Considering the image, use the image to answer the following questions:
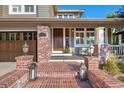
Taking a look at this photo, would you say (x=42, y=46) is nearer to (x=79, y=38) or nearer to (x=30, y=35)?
(x=30, y=35)

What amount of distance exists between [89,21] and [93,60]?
6.44 meters

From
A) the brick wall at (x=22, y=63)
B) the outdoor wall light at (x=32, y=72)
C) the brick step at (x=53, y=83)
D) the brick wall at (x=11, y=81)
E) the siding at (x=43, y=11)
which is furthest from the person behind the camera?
the siding at (x=43, y=11)

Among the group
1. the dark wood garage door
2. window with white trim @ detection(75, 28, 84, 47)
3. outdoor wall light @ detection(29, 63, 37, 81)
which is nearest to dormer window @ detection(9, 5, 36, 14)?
the dark wood garage door

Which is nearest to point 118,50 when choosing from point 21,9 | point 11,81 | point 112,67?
point 112,67

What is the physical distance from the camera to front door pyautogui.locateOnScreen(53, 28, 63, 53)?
19.0 metres

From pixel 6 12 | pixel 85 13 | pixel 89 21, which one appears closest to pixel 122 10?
pixel 89 21

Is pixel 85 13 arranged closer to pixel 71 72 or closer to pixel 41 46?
pixel 41 46

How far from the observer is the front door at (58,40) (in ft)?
62.3

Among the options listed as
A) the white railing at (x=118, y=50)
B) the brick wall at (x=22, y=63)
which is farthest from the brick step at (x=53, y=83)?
the white railing at (x=118, y=50)

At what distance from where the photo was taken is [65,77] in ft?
29.2

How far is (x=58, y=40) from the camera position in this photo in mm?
19141

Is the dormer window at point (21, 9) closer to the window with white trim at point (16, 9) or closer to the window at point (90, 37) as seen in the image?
the window with white trim at point (16, 9)
